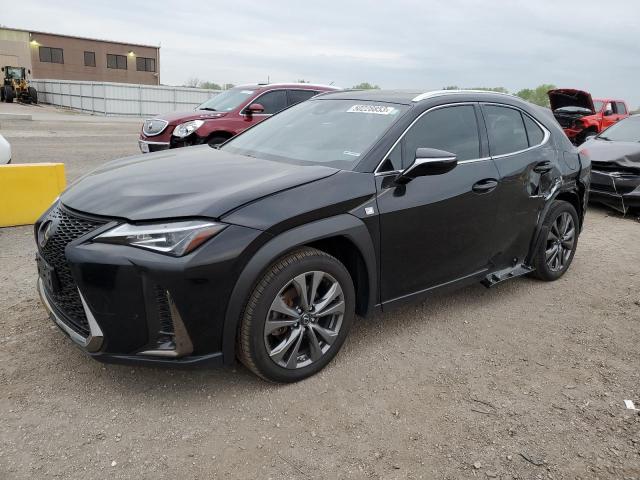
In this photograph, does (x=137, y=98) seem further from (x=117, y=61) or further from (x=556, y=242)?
(x=556, y=242)

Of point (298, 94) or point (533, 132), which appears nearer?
point (533, 132)

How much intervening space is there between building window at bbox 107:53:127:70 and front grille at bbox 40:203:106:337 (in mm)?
57639

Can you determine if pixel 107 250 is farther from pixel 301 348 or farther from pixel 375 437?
pixel 375 437

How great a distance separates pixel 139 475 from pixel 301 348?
111cm

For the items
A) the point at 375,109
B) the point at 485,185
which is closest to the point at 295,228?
the point at 375,109

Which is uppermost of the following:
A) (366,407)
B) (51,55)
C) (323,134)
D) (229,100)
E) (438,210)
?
(51,55)

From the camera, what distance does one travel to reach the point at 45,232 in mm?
2955

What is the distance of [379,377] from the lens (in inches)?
125

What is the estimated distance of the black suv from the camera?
Result: 2.56 m

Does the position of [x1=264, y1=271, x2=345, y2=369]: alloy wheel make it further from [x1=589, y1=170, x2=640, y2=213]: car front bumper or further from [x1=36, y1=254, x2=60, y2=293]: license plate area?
[x1=589, y1=170, x2=640, y2=213]: car front bumper

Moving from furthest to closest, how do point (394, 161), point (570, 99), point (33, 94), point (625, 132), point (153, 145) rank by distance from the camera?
point (33, 94), point (570, 99), point (153, 145), point (625, 132), point (394, 161)

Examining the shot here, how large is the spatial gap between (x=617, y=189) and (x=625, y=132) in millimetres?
1725

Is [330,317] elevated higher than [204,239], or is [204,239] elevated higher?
[204,239]

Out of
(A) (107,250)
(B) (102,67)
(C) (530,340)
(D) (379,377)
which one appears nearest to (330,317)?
(D) (379,377)
